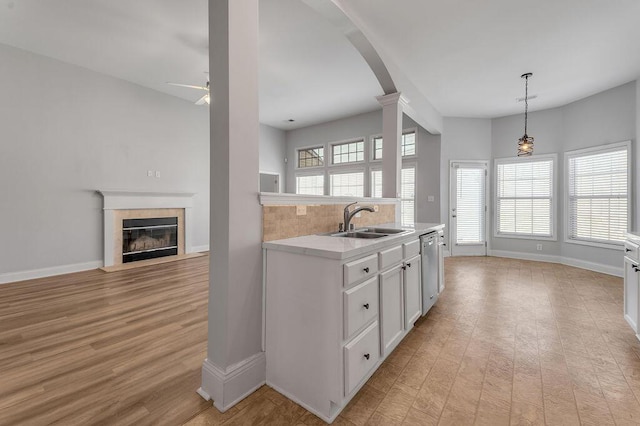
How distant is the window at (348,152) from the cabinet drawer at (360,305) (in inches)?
219

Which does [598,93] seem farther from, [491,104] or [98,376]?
[98,376]

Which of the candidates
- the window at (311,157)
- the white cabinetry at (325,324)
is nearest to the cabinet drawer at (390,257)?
the white cabinetry at (325,324)

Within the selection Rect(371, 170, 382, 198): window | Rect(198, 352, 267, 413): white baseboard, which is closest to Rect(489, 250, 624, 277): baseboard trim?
Rect(371, 170, 382, 198): window

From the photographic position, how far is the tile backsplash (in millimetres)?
1851

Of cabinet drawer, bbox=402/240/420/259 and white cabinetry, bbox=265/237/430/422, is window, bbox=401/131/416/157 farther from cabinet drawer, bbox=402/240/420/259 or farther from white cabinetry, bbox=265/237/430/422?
white cabinetry, bbox=265/237/430/422

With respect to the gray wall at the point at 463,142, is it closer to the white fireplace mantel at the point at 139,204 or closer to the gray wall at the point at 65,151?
the white fireplace mantel at the point at 139,204

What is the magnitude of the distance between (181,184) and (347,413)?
554 cm

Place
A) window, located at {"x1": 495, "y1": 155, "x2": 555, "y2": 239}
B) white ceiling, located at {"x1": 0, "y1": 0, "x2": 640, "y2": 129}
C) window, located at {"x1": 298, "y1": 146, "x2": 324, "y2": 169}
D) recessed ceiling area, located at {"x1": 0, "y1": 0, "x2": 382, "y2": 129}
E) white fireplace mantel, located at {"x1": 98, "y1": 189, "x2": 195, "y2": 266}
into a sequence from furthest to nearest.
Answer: window, located at {"x1": 298, "y1": 146, "x2": 324, "y2": 169}
window, located at {"x1": 495, "y1": 155, "x2": 555, "y2": 239}
white fireplace mantel, located at {"x1": 98, "y1": 189, "x2": 195, "y2": 266}
recessed ceiling area, located at {"x1": 0, "y1": 0, "x2": 382, "y2": 129}
white ceiling, located at {"x1": 0, "y1": 0, "x2": 640, "y2": 129}

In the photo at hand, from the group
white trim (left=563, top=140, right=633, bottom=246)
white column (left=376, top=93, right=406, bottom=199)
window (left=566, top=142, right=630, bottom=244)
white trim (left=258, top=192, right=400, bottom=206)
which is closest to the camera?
white trim (left=258, top=192, right=400, bottom=206)

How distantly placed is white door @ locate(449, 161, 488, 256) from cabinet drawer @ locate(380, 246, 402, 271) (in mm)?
4529

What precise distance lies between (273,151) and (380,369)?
6808mm

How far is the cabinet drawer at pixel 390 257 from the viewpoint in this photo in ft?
6.30

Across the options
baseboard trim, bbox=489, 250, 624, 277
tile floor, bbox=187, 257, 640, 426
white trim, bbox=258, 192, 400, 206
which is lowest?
tile floor, bbox=187, 257, 640, 426

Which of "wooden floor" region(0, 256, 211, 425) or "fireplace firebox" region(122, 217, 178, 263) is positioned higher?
"fireplace firebox" region(122, 217, 178, 263)
